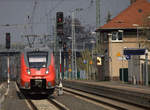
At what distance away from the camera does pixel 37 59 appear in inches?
938

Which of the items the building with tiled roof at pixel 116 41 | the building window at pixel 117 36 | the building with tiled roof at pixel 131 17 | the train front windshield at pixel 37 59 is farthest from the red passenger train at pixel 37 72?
the building window at pixel 117 36

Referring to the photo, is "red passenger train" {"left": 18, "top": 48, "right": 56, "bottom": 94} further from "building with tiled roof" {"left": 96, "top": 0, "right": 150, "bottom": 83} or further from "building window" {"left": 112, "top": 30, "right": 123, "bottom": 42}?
"building window" {"left": 112, "top": 30, "right": 123, "bottom": 42}

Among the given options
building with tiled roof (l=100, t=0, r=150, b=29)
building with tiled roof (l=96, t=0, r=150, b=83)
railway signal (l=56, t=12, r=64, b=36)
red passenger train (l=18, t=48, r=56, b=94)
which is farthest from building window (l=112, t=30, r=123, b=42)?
red passenger train (l=18, t=48, r=56, b=94)

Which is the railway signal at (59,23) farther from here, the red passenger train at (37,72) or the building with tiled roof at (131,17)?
the building with tiled roof at (131,17)

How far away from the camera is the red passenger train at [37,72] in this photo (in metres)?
23.2

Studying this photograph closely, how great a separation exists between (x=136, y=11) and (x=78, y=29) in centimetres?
5748

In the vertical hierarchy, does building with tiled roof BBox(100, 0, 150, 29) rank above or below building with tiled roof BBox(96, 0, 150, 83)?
above

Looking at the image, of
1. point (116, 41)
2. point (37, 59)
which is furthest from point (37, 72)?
point (116, 41)

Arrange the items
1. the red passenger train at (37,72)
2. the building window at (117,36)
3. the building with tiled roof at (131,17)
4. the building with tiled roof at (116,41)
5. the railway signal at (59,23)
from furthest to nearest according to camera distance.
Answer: the building with tiled roof at (131,17)
the building window at (117,36)
the building with tiled roof at (116,41)
the railway signal at (59,23)
the red passenger train at (37,72)

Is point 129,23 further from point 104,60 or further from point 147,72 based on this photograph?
point 147,72

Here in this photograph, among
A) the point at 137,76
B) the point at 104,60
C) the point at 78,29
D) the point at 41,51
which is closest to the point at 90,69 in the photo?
the point at 104,60

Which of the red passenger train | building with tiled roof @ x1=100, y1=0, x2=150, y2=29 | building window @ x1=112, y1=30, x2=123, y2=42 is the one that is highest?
building with tiled roof @ x1=100, y1=0, x2=150, y2=29

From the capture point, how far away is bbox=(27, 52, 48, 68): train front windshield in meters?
23.6

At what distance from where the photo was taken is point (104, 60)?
2908 inches
